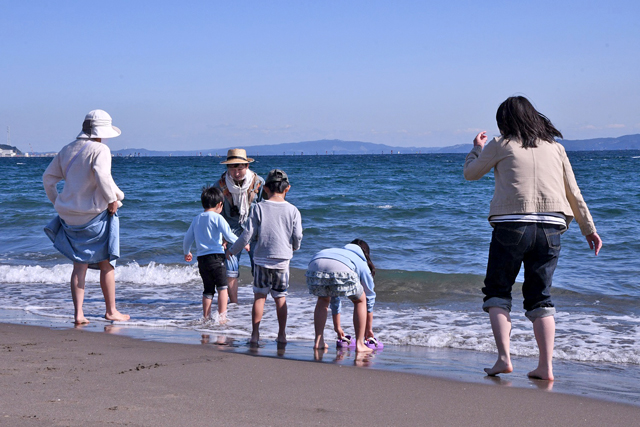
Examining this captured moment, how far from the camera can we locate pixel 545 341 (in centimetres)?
367

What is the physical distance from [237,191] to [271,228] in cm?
158

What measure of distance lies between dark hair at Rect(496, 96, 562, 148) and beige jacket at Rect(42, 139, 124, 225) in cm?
307

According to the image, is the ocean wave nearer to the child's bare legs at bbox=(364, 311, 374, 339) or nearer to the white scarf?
the white scarf

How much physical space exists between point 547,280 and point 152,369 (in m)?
2.29

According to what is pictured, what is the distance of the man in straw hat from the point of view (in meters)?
6.10

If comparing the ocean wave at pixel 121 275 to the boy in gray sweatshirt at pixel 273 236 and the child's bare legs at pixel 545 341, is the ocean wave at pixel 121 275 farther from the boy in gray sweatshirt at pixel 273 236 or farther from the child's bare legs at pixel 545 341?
the child's bare legs at pixel 545 341

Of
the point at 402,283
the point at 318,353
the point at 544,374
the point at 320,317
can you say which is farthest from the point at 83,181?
the point at 402,283

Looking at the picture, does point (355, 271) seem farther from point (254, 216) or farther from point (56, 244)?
point (56, 244)

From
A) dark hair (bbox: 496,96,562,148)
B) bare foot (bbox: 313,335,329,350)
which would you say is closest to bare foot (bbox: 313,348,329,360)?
bare foot (bbox: 313,335,329,350)

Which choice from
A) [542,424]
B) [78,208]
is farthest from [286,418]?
[78,208]

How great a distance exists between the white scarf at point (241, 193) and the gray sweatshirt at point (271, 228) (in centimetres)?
148

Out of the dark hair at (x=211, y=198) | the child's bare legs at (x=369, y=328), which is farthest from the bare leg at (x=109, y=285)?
the child's bare legs at (x=369, y=328)

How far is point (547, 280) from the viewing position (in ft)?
11.9

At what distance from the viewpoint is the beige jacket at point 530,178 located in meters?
3.58
